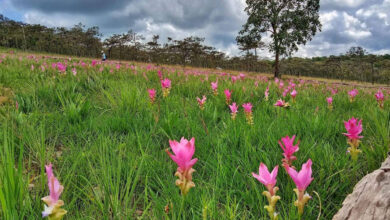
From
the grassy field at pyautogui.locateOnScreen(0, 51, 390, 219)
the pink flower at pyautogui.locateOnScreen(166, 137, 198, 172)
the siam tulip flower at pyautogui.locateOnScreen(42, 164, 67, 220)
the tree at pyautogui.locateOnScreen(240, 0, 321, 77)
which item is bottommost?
the grassy field at pyautogui.locateOnScreen(0, 51, 390, 219)

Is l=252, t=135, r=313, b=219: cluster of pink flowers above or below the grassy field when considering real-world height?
above

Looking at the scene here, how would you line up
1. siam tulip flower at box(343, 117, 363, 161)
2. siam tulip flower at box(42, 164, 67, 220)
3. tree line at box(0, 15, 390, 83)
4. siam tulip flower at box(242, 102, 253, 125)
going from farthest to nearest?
tree line at box(0, 15, 390, 83) → siam tulip flower at box(242, 102, 253, 125) → siam tulip flower at box(343, 117, 363, 161) → siam tulip flower at box(42, 164, 67, 220)

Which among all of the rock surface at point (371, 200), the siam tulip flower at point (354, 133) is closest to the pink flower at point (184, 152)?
the rock surface at point (371, 200)

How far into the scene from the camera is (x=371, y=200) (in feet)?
3.04

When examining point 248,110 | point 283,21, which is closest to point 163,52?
point 283,21

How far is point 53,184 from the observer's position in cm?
76

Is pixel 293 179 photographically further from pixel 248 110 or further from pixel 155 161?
pixel 248 110

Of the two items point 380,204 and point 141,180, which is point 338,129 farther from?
point 141,180

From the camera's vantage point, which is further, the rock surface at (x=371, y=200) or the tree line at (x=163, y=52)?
the tree line at (x=163, y=52)

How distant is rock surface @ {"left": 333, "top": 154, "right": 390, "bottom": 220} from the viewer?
34.5 inches

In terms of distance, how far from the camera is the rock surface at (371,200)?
876 mm

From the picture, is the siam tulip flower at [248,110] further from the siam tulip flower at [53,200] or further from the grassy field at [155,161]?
the siam tulip flower at [53,200]

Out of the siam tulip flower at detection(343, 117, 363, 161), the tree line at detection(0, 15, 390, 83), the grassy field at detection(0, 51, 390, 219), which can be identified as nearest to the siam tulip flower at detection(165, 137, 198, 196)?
the grassy field at detection(0, 51, 390, 219)

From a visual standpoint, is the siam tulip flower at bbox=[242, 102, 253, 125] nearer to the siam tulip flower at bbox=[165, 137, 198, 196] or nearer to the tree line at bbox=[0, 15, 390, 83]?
the siam tulip flower at bbox=[165, 137, 198, 196]
